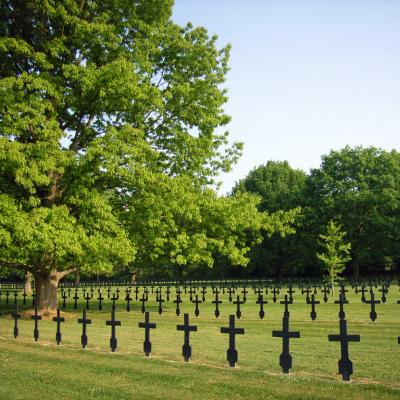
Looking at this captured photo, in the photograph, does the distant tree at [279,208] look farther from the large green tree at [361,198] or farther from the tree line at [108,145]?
the tree line at [108,145]

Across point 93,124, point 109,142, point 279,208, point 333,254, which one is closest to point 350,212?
point 279,208

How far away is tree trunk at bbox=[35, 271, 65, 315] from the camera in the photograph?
21516mm

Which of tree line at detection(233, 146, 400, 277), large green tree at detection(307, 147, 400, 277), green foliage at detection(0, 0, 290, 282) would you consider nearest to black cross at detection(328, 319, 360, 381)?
green foliage at detection(0, 0, 290, 282)

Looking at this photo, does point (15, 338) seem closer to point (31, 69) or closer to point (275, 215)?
point (31, 69)

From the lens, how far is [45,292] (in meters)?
21.6

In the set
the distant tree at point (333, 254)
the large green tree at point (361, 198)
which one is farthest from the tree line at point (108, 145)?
the large green tree at point (361, 198)

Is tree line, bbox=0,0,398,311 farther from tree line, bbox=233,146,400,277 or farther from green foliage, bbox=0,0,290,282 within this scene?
tree line, bbox=233,146,400,277

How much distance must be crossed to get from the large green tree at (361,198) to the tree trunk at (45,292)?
42.5 metres

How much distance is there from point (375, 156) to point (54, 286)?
167 ft

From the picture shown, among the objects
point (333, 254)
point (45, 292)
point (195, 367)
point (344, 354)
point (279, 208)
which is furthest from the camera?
point (279, 208)

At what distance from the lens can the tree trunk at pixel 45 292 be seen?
2152 cm

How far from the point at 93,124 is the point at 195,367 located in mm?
15047

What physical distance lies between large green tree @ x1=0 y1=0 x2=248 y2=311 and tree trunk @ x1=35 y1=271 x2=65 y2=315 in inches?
1.7

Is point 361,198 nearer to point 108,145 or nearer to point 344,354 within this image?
point 108,145
